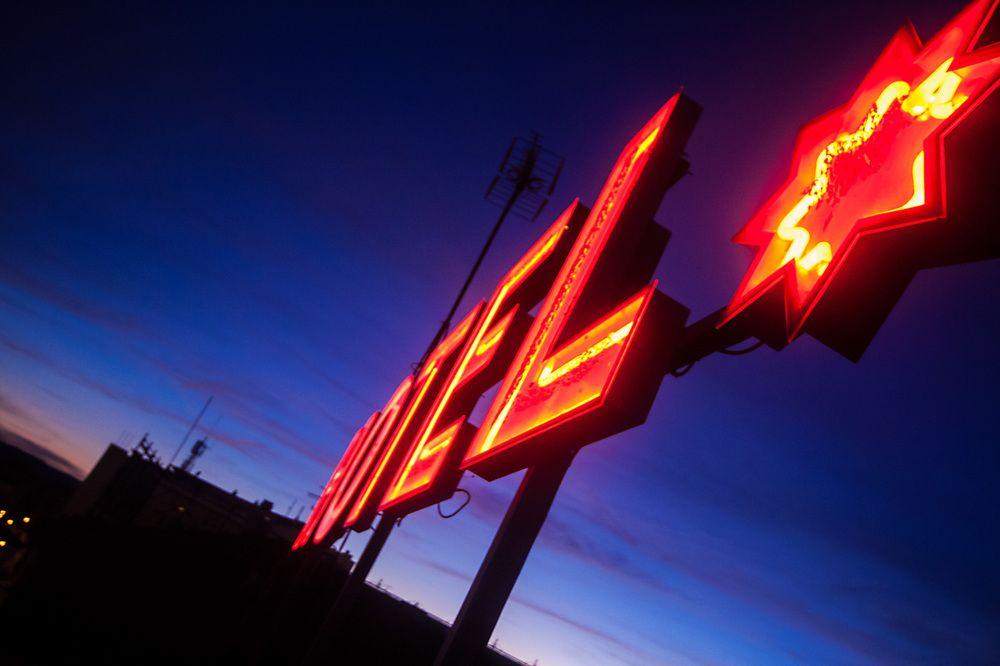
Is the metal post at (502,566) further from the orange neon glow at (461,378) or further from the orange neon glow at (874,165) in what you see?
the orange neon glow at (874,165)

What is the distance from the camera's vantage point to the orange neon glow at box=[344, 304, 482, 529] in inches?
295

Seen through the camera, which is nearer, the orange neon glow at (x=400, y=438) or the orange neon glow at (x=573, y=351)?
the orange neon glow at (x=573, y=351)

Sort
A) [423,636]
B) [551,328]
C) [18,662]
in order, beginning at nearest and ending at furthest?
[551,328] → [18,662] → [423,636]

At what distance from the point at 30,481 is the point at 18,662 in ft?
197

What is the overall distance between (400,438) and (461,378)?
2.03 m

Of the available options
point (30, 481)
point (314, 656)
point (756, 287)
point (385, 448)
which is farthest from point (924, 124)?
point (30, 481)

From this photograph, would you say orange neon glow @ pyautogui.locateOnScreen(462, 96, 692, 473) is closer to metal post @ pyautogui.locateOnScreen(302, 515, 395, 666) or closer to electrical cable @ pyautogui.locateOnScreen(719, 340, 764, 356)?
electrical cable @ pyautogui.locateOnScreen(719, 340, 764, 356)

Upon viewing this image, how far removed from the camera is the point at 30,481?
186ft

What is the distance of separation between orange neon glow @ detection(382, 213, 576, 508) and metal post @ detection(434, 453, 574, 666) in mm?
1243

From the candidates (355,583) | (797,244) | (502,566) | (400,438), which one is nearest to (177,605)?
(355,583)

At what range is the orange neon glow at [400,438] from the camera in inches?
295

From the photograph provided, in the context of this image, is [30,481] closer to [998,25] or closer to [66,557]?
[66,557]

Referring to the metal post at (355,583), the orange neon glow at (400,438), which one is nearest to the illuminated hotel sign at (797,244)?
the orange neon glow at (400,438)

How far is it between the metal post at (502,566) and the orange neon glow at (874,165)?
6.13 feet
